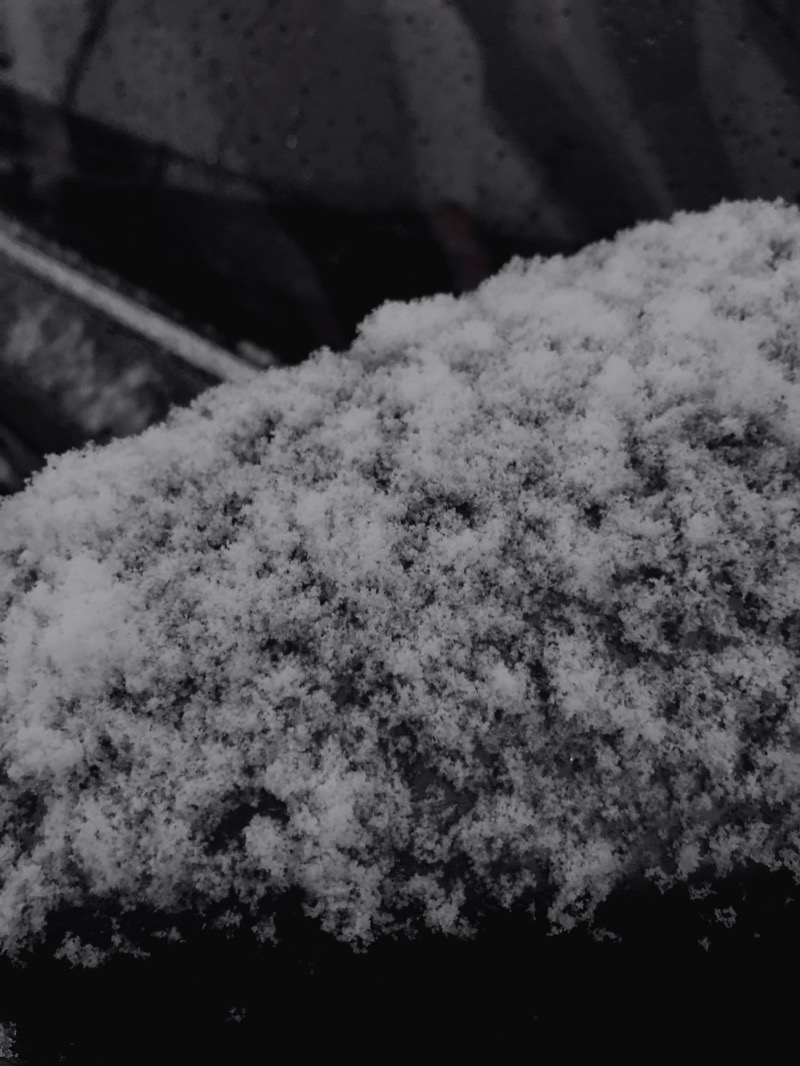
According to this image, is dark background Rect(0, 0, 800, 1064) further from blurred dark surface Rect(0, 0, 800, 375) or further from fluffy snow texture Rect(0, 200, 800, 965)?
fluffy snow texture Rect(0, 200, 800, 965)

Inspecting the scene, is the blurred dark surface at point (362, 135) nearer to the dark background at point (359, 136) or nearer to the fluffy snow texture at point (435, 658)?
the dark background at point (359, 136)

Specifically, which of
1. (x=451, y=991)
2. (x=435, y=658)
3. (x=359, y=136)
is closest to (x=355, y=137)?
(x=359, y=136)

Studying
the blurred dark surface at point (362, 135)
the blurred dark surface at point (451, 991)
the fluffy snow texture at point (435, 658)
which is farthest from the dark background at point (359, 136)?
the blurred dark surface at point (451, 991)

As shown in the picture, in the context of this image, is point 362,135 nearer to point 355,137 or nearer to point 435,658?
point 355,137

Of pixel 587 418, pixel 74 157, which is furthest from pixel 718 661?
pixel 74 157

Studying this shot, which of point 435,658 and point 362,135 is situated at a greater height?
point 362,135

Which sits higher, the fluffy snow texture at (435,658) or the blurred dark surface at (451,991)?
the fluffy snow texture at (435,658)
